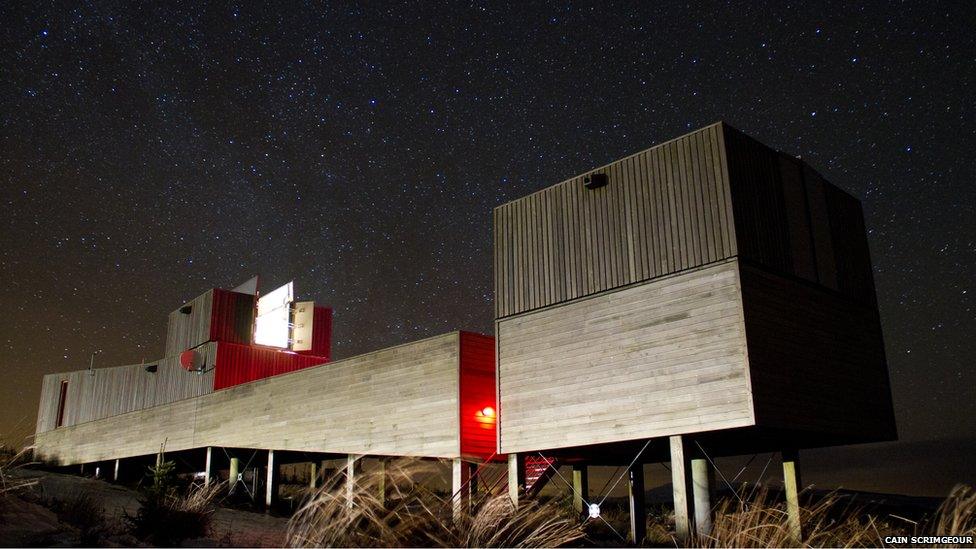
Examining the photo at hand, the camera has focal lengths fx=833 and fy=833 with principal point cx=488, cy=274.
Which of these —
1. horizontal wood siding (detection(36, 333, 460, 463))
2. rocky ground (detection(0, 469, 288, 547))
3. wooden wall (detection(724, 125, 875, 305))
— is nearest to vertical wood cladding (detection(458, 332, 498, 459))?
horizontal wood siding (detection(36, 333, 460, 463))

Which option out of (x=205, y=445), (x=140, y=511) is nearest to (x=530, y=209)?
(x=140, y=511)

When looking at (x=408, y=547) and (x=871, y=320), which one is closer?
(x=408, y=547)

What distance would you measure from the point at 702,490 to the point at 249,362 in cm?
1862

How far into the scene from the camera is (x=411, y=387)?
1889 cm

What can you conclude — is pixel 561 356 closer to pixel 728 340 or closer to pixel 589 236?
pixel 589 236

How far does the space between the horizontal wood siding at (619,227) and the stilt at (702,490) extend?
3.57 metres

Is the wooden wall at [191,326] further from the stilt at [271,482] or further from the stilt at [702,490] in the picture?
the stilt at [702,490]

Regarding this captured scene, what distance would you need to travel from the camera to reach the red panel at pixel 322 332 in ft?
105

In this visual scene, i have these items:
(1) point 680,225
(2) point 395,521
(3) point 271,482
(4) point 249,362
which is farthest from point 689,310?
(4) point 249,362

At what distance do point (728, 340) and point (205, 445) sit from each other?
18.0 m

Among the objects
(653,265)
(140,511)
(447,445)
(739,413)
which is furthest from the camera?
(447,445)

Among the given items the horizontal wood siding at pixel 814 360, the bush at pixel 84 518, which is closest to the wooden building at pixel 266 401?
the bush at pixel 84 518

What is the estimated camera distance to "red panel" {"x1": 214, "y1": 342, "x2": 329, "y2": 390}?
27984 mm

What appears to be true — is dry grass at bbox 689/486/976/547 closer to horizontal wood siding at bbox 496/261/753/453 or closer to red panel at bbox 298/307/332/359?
horizontal wood siding at bbox 496/261/753/453
